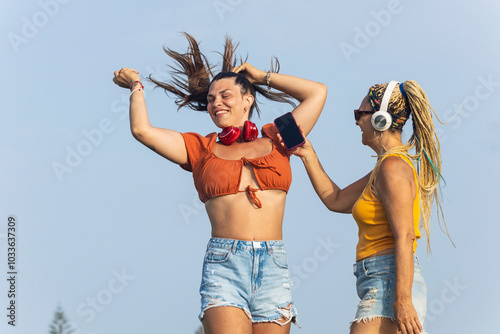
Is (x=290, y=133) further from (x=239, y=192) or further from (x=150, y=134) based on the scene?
(x=150, y=134)

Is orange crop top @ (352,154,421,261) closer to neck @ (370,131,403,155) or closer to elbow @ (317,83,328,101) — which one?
neck @ (370,131,403,155)

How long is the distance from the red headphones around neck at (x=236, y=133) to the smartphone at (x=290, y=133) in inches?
9.0

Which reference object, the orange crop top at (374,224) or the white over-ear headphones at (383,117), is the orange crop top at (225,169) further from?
the white over-ear headphones at (383,117)

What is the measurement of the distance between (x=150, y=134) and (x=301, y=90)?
1.55 m

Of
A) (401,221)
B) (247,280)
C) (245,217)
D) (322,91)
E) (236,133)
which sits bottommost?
(247,280)

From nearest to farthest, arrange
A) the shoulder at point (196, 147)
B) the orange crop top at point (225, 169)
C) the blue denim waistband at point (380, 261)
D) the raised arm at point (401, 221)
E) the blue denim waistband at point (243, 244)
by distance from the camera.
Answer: the raised arm at point (401, 221) → the blue denim waistband at point (380, 261) → the blue denim waistband at point (243, 244) → the orange crop top at point (225, 169) → the shoulder at point (196, 147)

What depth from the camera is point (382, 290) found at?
18.2 feet

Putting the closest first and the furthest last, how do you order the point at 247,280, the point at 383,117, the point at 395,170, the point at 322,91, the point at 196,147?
the point at 395,170 → the point at 383,117 → the point at 247,280 → the point at 196,147 → the point at 322,91

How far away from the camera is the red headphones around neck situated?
6562mm

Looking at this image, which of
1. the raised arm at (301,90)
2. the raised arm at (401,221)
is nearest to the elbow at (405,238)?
the raised arm at (401,221)

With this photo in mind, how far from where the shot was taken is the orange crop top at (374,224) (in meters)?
5.70

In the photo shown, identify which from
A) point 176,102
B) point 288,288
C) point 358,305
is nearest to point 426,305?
point 358,305

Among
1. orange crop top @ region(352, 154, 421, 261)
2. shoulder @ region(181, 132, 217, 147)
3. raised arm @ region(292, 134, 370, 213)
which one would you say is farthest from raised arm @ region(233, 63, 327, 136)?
orange crop top @ region(352, 154, 421, 261)

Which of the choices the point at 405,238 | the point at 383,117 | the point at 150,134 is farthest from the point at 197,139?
the point at 405,238
